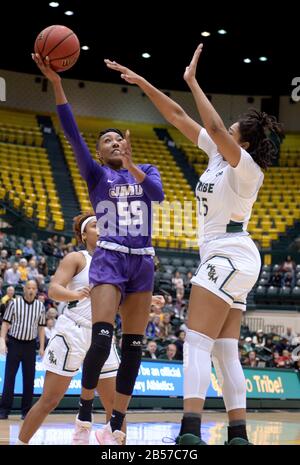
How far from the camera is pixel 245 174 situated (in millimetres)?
4633

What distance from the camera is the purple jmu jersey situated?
504cm

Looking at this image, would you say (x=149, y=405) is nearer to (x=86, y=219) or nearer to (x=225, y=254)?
(x=86, y=219)

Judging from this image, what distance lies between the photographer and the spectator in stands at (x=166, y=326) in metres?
16.1

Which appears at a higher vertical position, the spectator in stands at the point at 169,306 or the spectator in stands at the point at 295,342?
the spectator in stands at the point at 169,306

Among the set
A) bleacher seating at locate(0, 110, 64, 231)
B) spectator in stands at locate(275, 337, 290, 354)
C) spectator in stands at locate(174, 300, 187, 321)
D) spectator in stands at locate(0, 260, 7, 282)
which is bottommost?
spectator in stands at locate(275, 337, 290, 354)

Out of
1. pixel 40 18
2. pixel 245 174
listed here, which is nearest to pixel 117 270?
pixel 245 174

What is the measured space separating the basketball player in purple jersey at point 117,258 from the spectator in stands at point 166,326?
10932mm

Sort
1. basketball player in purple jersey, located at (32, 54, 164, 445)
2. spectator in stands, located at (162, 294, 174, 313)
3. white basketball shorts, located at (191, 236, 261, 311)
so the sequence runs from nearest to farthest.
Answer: white basketball shorts, located at (191, 236, 261, 311), basketball player in purple jersey, located at (32, 54, 164, 445), spectator in stands, located at (162, 294, 174, 313)

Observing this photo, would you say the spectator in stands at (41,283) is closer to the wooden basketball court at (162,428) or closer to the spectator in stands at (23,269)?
the spectator in stands at (23,269)

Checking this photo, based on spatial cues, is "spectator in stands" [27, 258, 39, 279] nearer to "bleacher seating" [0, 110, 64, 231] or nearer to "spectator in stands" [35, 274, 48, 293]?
"spectator in stands" [35, 274, 48, 293]

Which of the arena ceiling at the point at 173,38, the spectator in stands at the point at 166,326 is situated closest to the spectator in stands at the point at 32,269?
the spectator in stands at the point at 166,326

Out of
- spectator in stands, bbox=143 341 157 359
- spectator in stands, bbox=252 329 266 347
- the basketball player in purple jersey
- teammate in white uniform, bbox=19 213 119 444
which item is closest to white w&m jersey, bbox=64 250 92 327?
teammate in white uniform, bbox=19 213 119 444

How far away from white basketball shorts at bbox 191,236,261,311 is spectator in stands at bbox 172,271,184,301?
13970 mm
